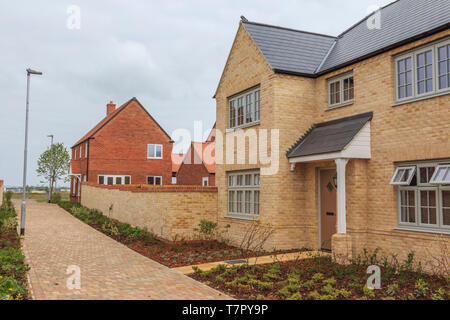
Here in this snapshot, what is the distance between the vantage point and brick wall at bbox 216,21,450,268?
910 centimetres

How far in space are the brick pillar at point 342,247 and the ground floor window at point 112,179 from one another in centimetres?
2563

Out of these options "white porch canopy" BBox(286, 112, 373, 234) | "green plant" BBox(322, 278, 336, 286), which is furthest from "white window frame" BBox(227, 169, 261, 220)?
"green plant" BBox(322, 278, 336, 286)

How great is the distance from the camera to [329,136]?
440 inches

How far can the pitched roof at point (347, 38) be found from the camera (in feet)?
32.0

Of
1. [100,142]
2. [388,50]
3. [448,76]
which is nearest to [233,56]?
[388,50]

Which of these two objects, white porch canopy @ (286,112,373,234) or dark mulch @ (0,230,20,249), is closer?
white porch canopy @ (286,112,373,234)

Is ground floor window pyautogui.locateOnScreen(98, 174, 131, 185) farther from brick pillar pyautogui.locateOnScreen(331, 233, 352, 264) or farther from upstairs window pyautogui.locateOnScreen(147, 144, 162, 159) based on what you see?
brick pillar pyautogui.locateOnScreen(331, 233, 352, 264)

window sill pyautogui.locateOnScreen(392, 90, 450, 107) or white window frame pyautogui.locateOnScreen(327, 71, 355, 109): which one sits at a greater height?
white window frame pyautogui.locateOnScreen(327, 71, 355, 109)

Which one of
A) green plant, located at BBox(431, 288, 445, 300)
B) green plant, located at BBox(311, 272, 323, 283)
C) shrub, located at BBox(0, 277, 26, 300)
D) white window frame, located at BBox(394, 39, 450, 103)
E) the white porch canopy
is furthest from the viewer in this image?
the white porch canopy

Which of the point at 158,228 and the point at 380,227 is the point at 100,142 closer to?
the point at 158,228

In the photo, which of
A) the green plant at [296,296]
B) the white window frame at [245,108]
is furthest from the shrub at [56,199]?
the green plant at [296,296]

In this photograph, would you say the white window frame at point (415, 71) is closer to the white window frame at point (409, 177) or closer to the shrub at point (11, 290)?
the white window frame at point (409, 177)

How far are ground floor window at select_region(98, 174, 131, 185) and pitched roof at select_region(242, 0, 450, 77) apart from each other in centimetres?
2209

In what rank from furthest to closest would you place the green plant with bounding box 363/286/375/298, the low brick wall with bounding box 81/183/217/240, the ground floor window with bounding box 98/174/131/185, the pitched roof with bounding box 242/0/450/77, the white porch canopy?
the ground floor window with bounding box 98/174/131/185 → the low brick wall with bounding box 81/183/217/240 → the white porch canopy → the pitched roof with bounding box 242/0/450/77 → the green plant with bounding box 363/286/375/298
